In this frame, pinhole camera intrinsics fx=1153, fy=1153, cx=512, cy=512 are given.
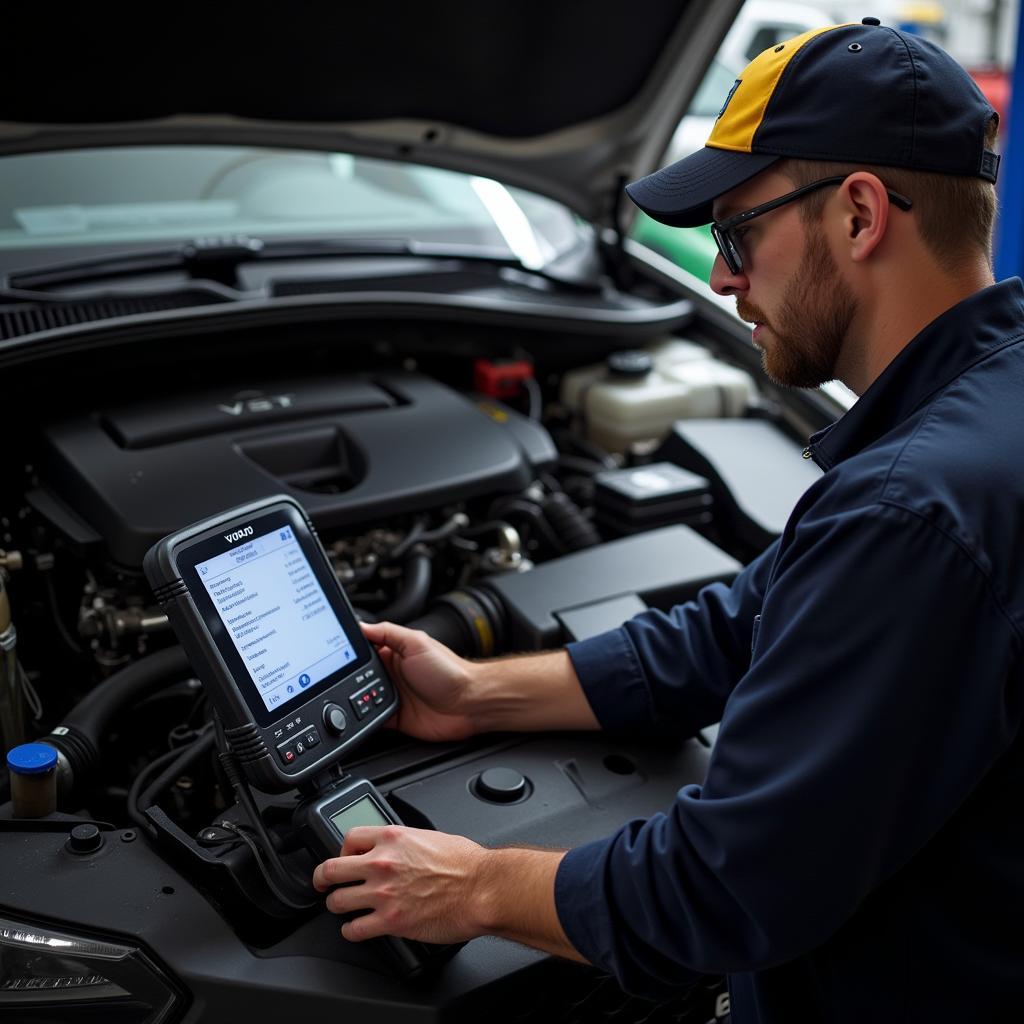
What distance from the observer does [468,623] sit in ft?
4.69

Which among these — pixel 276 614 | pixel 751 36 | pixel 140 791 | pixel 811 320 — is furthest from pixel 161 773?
pixel 751 36

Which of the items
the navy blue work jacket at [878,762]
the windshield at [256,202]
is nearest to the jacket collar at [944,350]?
the navy blue work jacket at [878,762]

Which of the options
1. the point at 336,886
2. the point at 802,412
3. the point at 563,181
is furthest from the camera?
the point at 563,181

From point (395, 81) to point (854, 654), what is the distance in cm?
144

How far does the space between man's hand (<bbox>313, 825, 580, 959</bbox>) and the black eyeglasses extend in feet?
1.82

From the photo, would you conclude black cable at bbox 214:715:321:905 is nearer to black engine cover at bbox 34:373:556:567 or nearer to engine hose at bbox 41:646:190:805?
engine hose at bbox 41:646:190:805

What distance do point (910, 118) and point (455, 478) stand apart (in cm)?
81

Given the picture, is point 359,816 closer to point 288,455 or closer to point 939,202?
point 288,455

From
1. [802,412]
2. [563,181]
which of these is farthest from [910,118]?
[563,181]

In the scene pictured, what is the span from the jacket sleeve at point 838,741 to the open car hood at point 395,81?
4.14ft

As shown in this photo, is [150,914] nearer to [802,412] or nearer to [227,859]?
[227,859]

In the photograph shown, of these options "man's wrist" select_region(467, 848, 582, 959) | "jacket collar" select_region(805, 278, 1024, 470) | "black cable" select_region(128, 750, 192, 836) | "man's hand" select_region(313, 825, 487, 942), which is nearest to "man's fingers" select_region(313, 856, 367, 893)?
"man's hand" select_region(313, 825, 487, 942)

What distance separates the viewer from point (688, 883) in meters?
0.90

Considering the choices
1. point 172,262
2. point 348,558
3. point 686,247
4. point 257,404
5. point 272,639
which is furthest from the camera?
point 686,247
